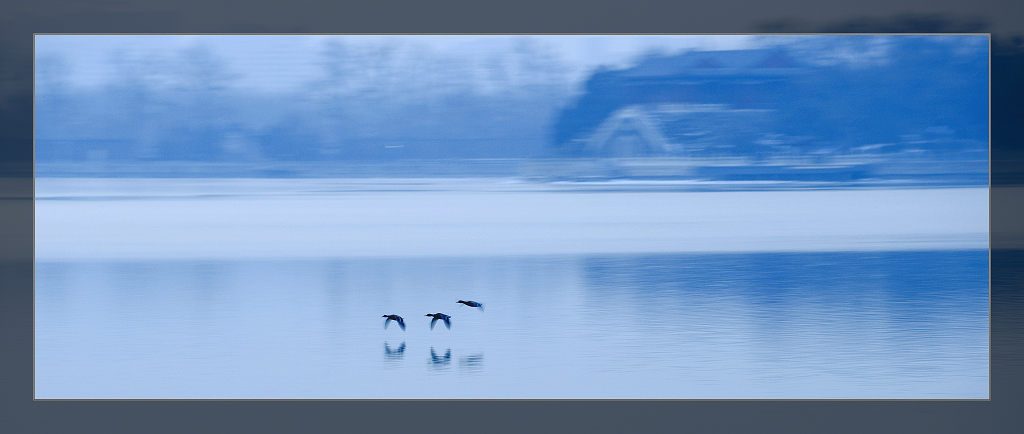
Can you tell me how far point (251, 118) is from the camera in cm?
581

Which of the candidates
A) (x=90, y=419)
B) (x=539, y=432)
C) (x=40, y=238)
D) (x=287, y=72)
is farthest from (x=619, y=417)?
(x=40, y=238)

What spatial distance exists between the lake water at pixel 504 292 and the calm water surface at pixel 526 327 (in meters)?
0.01

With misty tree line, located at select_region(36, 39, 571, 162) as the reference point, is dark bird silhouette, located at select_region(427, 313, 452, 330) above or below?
below

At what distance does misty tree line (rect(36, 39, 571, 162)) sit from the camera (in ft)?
18.0

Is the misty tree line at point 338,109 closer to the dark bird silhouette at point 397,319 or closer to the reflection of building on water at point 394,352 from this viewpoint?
the dark bird silhouette at point 397,319

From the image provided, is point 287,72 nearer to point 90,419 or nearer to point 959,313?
point 90,419

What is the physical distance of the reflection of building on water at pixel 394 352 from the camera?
15.9 ft

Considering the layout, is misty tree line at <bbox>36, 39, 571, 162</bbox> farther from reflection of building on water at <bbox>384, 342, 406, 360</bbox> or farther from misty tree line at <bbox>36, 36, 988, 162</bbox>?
reflection of building on water at <bbox>384, 342, 406, 360</bbox>

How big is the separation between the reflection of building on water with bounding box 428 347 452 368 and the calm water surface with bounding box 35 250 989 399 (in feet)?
0.05

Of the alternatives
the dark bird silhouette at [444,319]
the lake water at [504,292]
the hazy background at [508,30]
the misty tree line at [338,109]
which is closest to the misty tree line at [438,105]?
the misty tree line at [338,109]

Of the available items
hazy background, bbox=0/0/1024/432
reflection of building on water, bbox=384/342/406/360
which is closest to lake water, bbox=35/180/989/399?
reflection of building on water, bbox=384/342/406/360

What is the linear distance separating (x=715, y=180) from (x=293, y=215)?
2.67 meters

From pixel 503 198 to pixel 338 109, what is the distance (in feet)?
A: 3.86

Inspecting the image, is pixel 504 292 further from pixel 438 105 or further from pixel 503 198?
pixel 438 105
